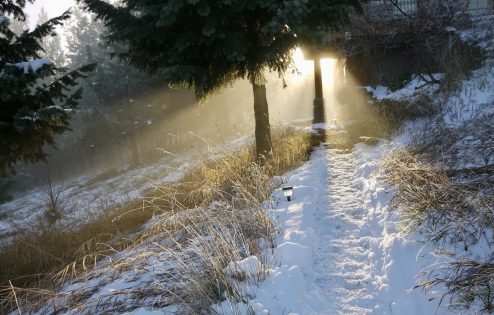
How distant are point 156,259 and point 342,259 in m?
2.19

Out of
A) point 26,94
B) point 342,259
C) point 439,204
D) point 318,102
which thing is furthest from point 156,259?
point 318,102

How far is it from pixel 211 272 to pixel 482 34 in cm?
1206

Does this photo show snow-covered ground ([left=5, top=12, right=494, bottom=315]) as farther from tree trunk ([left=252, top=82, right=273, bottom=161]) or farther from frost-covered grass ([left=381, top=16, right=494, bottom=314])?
tree trunk ([left=252, top=82, right=273, bottom=161])

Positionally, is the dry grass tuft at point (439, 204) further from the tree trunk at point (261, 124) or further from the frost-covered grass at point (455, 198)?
the tree trunk at point (261, 124)

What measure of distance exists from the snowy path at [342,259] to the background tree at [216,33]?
318 cm

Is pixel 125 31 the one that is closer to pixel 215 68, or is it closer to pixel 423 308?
pixel 215 68

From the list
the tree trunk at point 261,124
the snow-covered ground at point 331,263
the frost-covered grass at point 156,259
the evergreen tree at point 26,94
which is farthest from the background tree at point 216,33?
the snow-covered ground at point 331,263

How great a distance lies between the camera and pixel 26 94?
718 centimetres

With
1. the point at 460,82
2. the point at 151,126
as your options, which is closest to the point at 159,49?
the point at 460,82

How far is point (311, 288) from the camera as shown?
3928mm

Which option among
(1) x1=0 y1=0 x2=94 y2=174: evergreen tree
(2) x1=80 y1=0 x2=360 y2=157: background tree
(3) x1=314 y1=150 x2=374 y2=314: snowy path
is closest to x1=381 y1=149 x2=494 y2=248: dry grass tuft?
(3) x1=314 y1=150 x2=374 y2=314: snowy path

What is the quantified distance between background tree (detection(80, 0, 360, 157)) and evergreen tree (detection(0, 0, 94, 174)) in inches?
58.6

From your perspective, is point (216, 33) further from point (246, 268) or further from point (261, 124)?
point (246, 268)

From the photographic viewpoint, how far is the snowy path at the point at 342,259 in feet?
11.7
